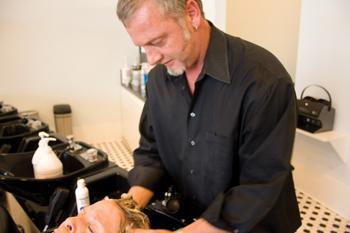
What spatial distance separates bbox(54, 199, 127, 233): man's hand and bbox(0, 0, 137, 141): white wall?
104 inches

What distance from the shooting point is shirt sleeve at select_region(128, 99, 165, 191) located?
1.18 meters

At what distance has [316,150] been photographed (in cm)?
229

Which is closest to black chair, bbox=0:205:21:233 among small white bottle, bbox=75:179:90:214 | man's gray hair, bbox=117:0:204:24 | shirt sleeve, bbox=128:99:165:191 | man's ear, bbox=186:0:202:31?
small white bottle, bbox=75:179:90:214

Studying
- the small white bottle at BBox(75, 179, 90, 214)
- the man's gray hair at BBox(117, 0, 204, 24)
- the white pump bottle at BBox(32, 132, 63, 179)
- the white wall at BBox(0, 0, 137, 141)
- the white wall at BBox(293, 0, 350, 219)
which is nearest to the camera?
the man's gray hair at BBox(117, 0, 204, 24)

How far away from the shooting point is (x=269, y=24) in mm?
2424

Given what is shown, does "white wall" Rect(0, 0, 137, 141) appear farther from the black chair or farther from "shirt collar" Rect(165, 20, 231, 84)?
"shirt collar" Rect(165, 20, 231, 84)

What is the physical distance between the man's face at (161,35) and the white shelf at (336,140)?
1.32 meters

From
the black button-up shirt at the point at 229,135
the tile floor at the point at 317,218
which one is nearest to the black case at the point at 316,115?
the tile floor at the point at 317,218

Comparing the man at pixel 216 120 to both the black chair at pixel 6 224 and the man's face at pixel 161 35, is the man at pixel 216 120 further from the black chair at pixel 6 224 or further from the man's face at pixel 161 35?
the black chair at pixel 6 224

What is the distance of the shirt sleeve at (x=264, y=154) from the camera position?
0.90 m

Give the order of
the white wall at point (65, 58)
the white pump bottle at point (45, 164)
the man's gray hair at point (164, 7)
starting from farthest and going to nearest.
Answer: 1. the white wall at point (65, 58)
2. the white pump bottle at point (45, 164)
3. the man's gray hair at point (164, 7)

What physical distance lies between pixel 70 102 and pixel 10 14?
1.02 metres

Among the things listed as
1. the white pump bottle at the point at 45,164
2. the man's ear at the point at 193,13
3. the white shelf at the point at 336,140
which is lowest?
the white shelf at the point at 336,140

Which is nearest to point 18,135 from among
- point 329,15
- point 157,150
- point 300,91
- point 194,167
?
point 157,150
